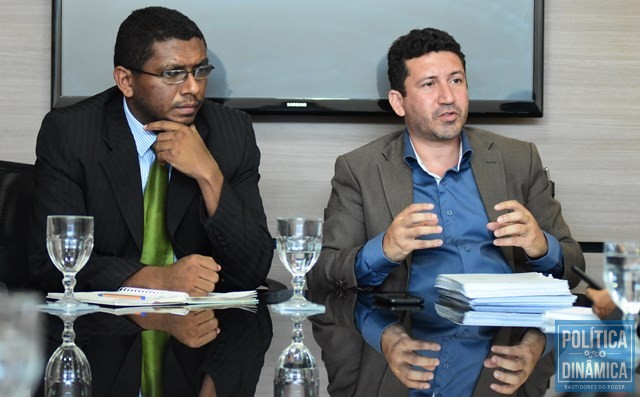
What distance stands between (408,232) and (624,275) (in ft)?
3.46

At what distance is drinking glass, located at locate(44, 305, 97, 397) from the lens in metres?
1.21

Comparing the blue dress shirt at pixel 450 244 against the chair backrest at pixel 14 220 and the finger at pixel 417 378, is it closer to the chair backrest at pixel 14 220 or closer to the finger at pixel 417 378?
the finger at pixel 417 378

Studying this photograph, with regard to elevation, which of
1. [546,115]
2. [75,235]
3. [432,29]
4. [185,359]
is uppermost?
[432,29]

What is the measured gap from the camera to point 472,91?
334 centimetres

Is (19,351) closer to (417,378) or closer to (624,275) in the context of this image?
(417,378)

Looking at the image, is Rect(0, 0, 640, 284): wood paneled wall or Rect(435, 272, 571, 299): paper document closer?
Rect(435, 272, 571, 299): paper document

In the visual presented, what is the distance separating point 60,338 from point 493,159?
1766 mm

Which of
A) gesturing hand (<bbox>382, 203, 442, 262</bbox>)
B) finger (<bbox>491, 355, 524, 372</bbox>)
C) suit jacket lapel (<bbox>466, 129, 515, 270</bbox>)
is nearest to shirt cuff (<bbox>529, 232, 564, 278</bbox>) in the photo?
suit jacket lapel (<bbox>466, 129, 515, 270</bbox>)

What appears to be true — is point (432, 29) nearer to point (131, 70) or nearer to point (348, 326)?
point (131, 70)

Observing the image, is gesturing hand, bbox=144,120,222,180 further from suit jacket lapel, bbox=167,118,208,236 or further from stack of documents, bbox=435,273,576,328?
stack of documents, bbox=435,273,576,328

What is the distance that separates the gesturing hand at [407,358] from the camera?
1.33m

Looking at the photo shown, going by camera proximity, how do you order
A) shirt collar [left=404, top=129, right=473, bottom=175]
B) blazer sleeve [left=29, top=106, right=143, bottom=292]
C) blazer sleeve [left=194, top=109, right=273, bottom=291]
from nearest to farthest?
blazer sleeve [left=29, top=106, right=143, bottom=292]
blazer sleeve [left=194, top=109, right=273, bottom=291]
shirt collar [left=404, top=129, right=473, bottom=175]

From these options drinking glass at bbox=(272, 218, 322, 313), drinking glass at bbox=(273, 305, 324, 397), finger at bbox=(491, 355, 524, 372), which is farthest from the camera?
drinking glass at bbox=(272, 218, 322, 313)

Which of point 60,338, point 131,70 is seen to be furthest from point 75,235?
point 131,70
